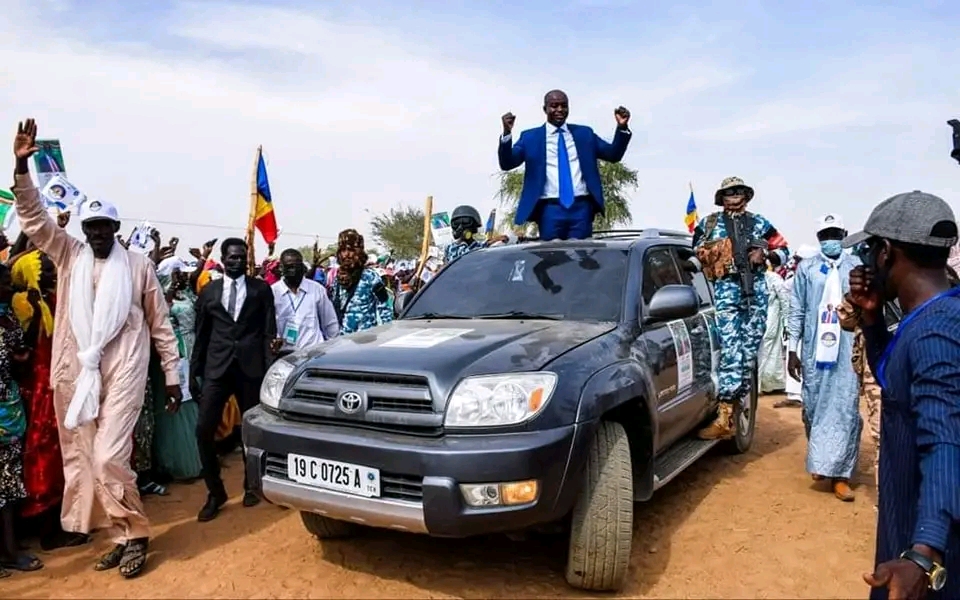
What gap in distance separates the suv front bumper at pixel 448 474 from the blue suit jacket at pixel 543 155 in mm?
3566

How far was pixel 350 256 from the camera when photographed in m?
5.82

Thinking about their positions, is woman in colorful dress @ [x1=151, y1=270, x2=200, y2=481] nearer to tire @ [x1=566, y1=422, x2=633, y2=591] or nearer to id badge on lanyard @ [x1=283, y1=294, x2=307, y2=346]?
id badge on lanyard @ [x1=283, y1=294, x2=307, y2=346]

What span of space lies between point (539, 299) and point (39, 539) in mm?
3404

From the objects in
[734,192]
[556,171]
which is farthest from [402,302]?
[734,192]

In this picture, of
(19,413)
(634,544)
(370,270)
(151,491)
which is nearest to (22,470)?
(19,413)

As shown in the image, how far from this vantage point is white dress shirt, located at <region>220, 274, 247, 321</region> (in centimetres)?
500

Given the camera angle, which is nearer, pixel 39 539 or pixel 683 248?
pixel 39 539

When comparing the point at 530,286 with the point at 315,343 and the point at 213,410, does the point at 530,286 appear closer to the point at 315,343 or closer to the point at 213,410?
the point at 315,343

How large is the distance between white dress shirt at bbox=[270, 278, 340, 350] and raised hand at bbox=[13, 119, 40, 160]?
2148 millimetres

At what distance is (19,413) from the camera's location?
161 inches

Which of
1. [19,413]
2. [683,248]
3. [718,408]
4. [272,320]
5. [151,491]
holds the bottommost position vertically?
[151,491]

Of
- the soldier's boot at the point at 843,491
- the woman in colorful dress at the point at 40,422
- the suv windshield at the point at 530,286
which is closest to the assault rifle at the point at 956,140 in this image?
the suv windshield at the point at 530,286

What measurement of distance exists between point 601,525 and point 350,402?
1.24 m

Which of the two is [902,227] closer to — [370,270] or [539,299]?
[539,299]
